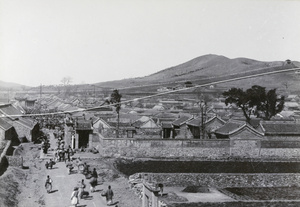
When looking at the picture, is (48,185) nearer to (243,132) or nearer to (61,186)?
(61,186)

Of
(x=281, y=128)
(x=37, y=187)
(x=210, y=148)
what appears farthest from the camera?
(x=281, y=128)

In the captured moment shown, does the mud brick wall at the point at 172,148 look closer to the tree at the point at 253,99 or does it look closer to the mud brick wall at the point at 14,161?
the mud brick wall at the point at 14,161

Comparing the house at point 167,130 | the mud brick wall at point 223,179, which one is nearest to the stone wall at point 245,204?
the mud brick wall at point 223,179

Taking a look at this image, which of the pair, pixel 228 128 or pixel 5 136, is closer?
pixel 5 136

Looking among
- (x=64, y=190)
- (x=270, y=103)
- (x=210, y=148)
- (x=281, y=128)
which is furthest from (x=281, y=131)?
(x=64, y=190)

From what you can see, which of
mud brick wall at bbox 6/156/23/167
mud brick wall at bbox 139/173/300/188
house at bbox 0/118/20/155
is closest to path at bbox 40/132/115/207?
mud brick wall at bbox 6/156/23/167

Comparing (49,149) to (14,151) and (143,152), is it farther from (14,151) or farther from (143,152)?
(143,152)
